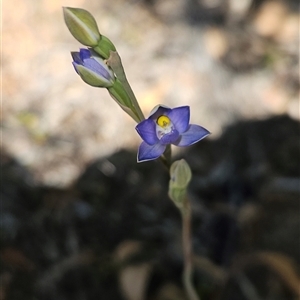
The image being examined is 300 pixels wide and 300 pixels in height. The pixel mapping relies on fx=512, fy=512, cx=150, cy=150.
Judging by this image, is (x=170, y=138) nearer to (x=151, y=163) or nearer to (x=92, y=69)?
(x=92, y=69)

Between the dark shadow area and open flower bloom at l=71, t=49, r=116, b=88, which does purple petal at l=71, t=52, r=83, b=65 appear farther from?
the dark shadow area

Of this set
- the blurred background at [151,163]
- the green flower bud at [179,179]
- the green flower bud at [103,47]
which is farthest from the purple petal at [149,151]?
the blurred background at [151,163]

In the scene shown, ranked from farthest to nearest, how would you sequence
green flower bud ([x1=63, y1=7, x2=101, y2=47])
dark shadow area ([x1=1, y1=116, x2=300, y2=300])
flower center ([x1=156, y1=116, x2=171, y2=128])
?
dark shadow area ([x1=1, y1=116, x2=300, y2=300])
flower center ([x1=156, y1=116, x2=171, y2=128])
green flower bud ([x1=63, y1=7, x2=101, y2=47])

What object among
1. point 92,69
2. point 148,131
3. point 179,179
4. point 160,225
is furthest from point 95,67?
point 160,225

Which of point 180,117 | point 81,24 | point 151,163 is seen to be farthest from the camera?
point 151,163

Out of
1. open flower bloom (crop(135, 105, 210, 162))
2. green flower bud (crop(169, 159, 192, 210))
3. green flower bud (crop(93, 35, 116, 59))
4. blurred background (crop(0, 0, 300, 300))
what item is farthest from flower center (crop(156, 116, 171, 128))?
blurred background (crop(0, 0, 300, 300))
